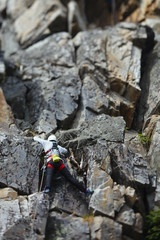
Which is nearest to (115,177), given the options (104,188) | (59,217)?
(104,188)

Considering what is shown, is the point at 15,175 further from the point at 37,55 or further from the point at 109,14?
the point at 109,14

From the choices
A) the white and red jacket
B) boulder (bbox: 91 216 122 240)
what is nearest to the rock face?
boulder (bbox: 91 216 122 240)

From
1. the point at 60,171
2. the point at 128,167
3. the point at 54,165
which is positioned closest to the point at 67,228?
the point at 60,171

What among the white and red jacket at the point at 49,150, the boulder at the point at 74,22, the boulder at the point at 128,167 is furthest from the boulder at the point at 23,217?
the boulder at the point at 74,22

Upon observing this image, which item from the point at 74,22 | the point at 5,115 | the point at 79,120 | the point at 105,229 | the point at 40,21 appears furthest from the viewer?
the point at 40,21

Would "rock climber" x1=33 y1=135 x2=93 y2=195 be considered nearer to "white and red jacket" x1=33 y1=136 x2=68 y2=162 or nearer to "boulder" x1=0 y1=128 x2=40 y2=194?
"white and red jacket" x1=33 y1=136 x2=68 y2=162

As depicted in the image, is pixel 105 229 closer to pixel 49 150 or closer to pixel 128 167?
pixel 128 167
